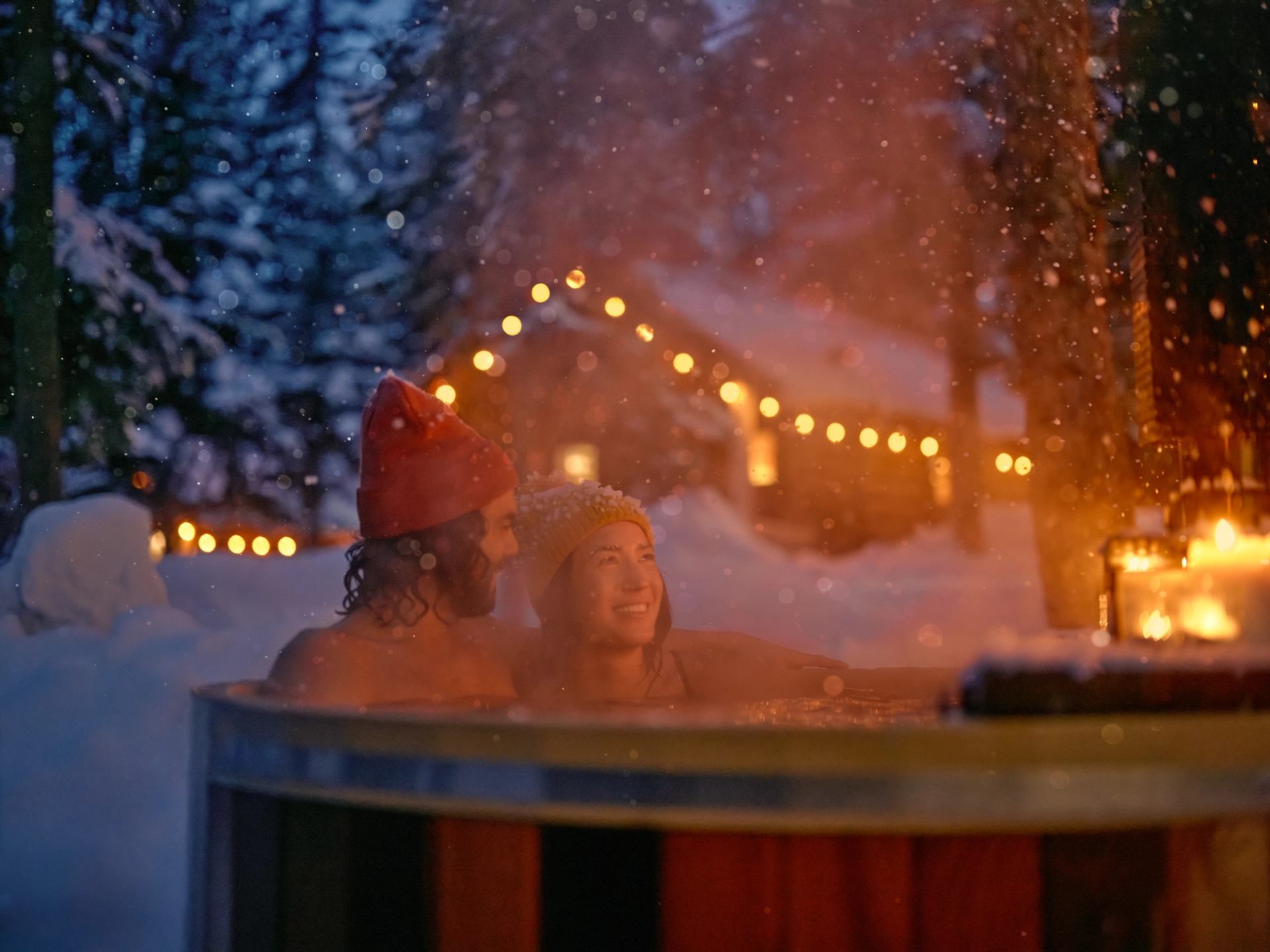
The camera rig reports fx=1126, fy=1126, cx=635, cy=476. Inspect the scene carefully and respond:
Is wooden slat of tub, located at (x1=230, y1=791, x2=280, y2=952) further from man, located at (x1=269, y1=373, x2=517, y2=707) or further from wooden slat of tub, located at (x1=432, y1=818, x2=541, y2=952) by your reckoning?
man, located at (x1=269, y1=373, x2=517, y2=707)

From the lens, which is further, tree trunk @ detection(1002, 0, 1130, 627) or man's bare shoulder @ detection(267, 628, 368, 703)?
tree trunk @ detection(1002, 0, 1130, 627)

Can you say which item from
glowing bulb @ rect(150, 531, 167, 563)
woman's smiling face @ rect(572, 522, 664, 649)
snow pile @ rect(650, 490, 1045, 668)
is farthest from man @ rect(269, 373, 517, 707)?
glowing bulb @ rect(150, 531, 167, 563)

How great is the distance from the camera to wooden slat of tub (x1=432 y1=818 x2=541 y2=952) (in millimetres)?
1394

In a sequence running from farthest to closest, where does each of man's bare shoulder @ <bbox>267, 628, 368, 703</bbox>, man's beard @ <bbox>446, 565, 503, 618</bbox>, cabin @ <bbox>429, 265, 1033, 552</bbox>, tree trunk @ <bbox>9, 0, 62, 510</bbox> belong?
1. cabin @ <bbox>429, 265, 1033, 552</bbox>
2. tree trunk @ <bbox>9, 0, 62, 510</bbox>
3. man's beard @ <bbox>446, 565, 503, 618</bbox>
4. man's bare shoulder @ <bbox>267, 628, 368, 703</bbox>

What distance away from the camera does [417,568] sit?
3086mm

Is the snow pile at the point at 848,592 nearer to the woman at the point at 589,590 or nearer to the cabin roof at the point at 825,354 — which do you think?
the cabin roof at the point at 825,354

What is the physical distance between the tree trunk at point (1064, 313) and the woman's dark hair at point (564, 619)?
4396 millimetres

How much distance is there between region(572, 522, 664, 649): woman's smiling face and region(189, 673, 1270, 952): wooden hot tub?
183 centimetres

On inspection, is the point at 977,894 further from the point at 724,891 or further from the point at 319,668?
the point at 319,668

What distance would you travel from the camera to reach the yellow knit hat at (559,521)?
130 inches

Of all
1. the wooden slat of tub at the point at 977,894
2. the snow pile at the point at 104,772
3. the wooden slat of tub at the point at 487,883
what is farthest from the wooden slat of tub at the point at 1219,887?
the snow pile at the point at 104,772

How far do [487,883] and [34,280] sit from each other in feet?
30.5

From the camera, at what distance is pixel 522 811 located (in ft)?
4.50

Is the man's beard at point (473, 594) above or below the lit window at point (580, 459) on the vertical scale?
below
